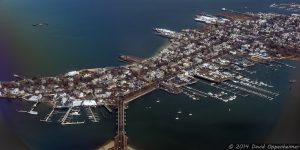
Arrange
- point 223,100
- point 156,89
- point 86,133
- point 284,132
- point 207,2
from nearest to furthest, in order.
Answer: point 284,132 < point 86,133 < point 223,100 < point 156,89 < point 207,2

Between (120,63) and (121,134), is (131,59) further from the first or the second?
(121,134)

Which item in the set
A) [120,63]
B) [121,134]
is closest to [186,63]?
[120,63]

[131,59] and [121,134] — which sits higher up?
[131,59]

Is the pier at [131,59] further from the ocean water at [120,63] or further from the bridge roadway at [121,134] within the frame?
the bridge roadway at [121,134]

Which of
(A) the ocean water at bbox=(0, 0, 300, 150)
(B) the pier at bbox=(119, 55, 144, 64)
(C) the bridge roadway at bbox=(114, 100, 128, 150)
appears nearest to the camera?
(C) the bridge roadway at bbox=(114, 100, 128, 150)

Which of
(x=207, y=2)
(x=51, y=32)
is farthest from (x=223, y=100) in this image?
(x=207, y=2)

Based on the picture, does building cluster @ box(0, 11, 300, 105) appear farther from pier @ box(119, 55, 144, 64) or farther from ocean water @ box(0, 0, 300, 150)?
ocean water @ box(0, 0, 300, 150)

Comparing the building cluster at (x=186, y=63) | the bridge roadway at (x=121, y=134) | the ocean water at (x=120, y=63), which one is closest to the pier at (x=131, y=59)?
the building cluster at (x=186, y=63)

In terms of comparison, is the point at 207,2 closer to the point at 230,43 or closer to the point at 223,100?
the point at 230,43

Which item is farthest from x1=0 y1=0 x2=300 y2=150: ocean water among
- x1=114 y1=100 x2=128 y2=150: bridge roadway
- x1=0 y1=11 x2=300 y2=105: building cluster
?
x1=0 y1=11 x2=300 y2=105: building cluster
